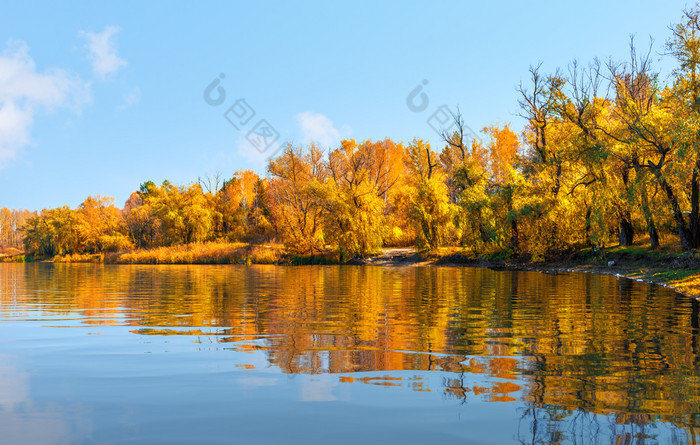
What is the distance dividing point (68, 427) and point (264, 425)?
5.36 feet

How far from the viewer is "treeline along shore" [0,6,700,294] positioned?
25375 mm

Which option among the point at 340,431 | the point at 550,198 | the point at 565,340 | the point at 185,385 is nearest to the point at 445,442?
the point at 340,431

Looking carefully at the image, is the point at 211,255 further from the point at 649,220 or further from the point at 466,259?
the point at 649,220

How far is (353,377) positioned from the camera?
5.79 m

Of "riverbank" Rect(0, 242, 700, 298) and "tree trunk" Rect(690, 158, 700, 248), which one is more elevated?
"tree trunk" Rect(690, 158, 700, 248)

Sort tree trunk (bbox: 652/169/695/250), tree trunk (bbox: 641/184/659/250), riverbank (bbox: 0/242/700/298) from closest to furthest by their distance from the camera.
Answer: riverbank (bbox: 0/242/700/298) → tree trunk (bbox: 652/169/695/250) → tree trunk (bbox: 641/184/659/250)

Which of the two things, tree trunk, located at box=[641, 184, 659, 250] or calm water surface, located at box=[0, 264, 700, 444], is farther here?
tree trunk, located at box=[641, 184, 659, 250]

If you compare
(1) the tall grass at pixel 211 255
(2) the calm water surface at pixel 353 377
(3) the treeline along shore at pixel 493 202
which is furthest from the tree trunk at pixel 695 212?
(1) the tall grass at pixel 211 255

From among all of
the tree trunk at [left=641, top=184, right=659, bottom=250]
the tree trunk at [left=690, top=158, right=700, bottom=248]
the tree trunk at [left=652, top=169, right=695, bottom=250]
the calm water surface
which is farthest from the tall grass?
the calm water surface

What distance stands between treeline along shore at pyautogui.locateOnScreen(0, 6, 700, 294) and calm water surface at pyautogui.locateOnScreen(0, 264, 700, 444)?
1679cm

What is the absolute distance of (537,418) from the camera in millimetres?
4285

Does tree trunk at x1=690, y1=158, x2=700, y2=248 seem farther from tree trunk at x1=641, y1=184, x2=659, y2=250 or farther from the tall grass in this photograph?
the tall grass

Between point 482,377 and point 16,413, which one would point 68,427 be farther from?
point 482,377

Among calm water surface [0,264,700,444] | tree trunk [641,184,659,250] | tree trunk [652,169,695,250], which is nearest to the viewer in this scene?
calm water surface [0,264,700,444]
